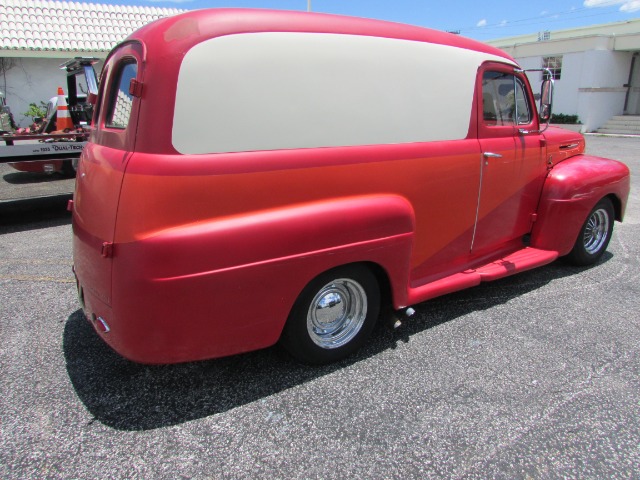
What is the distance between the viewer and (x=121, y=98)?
9.07ft

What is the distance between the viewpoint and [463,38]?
3.62m

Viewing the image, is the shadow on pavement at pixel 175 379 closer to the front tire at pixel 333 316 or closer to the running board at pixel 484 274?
the front tire at pixel 333 316

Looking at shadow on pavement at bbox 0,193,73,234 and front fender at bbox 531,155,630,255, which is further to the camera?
shadow on pavement at bbox 0,193,73,234

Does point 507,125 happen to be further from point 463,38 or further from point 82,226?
point 82,226

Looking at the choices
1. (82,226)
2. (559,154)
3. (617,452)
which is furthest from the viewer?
(559,154)

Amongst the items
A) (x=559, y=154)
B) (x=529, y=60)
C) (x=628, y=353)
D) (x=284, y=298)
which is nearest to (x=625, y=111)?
(x=529, y=60)

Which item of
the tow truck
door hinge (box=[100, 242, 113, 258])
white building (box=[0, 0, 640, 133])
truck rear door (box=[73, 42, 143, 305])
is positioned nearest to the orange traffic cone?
the tow truck

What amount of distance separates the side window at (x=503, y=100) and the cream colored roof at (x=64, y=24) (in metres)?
15.5

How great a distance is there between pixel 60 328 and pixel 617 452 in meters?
3.73

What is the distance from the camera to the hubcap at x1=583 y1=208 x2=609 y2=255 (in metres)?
4.81

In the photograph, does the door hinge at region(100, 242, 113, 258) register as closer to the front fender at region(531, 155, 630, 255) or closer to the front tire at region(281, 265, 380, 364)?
the front tire at region(281, 265, 380, 364)

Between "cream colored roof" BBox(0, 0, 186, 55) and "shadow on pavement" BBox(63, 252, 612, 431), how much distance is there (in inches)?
634

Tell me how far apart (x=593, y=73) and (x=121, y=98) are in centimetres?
2581

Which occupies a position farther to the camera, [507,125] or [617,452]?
[507,125]
